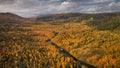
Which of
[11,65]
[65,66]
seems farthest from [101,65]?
[11,65]

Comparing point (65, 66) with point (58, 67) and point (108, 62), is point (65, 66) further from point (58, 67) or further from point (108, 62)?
point (108, 62)

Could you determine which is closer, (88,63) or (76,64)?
(76,64)

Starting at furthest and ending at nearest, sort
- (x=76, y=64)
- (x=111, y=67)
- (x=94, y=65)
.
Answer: (x=94, y=65) → (x=76, y=64) → (x=111, y=67)

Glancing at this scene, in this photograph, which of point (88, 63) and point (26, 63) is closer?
point (26, 63)

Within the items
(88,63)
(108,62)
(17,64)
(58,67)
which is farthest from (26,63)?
(108,62)

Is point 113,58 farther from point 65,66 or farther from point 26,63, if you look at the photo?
point 26,63

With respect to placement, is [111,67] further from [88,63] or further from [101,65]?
[88,63]

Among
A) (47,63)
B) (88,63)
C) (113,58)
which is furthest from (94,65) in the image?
(47,63)

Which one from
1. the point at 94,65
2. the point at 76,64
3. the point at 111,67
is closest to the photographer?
the point at 111,67
